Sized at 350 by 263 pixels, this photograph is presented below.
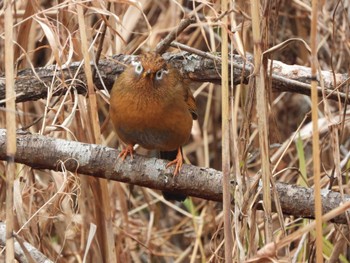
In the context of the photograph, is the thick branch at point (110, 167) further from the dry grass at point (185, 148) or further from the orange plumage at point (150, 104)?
the orange plumage at point (150, 104)

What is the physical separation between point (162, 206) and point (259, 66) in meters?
3.06

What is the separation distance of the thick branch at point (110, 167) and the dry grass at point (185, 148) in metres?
0.08

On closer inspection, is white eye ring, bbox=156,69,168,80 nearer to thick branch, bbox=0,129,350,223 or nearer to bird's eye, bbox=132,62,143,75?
bird's eye, bbox=132,62,143,75

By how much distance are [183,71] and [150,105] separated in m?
0.20

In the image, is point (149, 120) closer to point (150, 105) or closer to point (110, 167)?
point (150, 105)

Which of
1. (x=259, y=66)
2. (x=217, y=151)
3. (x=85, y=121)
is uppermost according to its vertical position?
(x=259, y=66)

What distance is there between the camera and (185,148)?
4.86m

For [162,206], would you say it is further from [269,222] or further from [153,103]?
[269,222]

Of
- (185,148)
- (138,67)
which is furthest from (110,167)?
(185,148)

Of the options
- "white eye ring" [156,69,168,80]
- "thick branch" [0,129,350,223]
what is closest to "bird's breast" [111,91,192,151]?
"white eye ring" [156,69,168,80]

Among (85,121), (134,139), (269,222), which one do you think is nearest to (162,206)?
(134,139)

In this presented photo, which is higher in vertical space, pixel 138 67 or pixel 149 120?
pixel 138 67

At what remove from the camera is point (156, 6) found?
4.62 metres

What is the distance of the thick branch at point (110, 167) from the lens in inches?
97.2
